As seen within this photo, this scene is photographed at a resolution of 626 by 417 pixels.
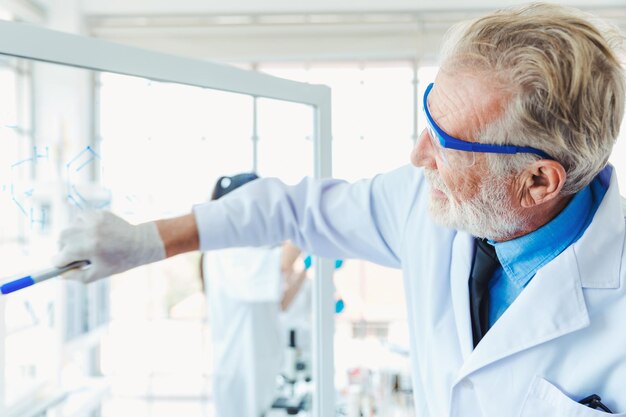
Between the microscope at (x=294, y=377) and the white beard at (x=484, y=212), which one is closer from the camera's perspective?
the white beard at (x=484, y=212)

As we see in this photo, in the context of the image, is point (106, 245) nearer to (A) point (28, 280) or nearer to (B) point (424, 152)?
(A) point (28, 280)

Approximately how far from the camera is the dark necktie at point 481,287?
34.0 inches

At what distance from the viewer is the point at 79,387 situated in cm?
Result: 123

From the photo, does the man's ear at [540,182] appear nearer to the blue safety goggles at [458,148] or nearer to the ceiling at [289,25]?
the blue safety goggles at [458,148]

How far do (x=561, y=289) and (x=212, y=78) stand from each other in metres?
0.60

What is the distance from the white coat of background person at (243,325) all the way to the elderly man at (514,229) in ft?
2.61

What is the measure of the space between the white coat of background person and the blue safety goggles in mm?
958

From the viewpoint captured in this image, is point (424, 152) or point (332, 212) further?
point (332, 212)

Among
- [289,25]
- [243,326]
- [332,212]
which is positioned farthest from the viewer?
[289,25]

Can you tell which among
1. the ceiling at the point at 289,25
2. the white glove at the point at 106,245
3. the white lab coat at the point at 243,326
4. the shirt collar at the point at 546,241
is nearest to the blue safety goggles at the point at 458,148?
the shirt collar at the point at 546,241

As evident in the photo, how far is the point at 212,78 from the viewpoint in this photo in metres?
0.84

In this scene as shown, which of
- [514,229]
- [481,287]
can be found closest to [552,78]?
[514,229]

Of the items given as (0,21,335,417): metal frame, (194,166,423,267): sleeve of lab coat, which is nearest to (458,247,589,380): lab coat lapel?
(194,166,423,267): sleeve of lab coat

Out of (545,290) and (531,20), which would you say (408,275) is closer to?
(545,290)
